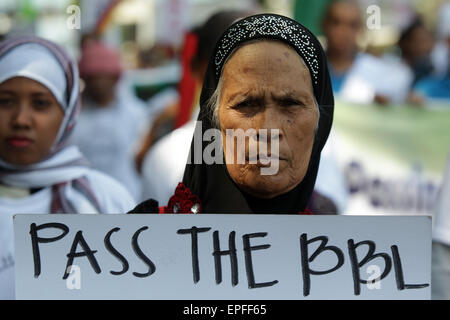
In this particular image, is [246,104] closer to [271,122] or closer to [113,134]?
[271,122]

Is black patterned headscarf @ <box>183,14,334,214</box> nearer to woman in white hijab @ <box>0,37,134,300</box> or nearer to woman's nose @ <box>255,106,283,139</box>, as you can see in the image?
woman's nose @ <box>255,106,283,139</box>

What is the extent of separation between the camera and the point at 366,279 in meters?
1.92

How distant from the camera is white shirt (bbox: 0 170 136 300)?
244cm

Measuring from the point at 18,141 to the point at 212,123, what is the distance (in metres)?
0.90

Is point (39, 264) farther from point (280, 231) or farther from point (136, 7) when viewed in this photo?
point (136, 7)

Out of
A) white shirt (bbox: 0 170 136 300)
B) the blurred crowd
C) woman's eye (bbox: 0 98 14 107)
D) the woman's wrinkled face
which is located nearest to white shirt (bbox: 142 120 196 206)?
the blurred crowd

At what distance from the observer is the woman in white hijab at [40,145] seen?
260 centimetres

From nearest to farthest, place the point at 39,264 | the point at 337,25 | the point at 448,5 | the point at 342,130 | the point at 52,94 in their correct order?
the point at 39,264
the point at 52,94
the point at 337,25
the point at 342,130
the point at 448,5

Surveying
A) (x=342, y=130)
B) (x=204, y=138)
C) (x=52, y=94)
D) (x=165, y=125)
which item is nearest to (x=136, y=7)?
(x=165, y=125)

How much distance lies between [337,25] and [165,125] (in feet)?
4.95

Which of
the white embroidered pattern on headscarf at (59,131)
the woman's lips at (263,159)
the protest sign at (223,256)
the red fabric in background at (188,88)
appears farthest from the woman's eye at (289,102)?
the red fabric in background at (188,88)

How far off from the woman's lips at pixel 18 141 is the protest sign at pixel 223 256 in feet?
2.51

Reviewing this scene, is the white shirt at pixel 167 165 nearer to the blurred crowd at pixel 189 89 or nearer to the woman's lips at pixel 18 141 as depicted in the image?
the blurred crowd at pixel 189 89

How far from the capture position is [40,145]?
2.71 meters
